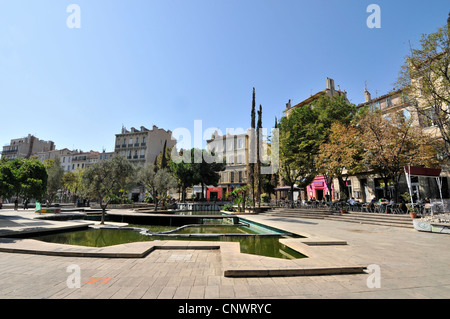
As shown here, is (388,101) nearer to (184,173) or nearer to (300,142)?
(300,142)

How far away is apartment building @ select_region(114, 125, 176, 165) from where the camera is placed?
165ft

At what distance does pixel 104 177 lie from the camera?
15359 millimetres

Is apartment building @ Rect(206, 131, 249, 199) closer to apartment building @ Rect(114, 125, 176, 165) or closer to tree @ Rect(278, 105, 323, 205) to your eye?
apartment building @ Rect(114, 125, 176, 165)

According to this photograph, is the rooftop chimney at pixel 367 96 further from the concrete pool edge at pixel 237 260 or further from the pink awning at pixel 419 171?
the concrete pool edge at pixel 237 260

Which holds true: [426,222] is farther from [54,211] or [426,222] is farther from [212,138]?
[212,138]

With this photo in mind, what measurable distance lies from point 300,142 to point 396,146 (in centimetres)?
930

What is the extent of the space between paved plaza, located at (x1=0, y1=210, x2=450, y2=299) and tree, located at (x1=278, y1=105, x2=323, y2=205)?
16493 millimetres

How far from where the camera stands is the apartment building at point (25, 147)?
61.8 meters

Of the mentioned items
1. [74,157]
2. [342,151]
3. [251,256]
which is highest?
[74,157]

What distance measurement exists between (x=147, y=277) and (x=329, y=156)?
19593mm

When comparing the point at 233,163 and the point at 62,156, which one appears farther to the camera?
the point at 62,156

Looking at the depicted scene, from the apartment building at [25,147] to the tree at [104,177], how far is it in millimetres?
65834

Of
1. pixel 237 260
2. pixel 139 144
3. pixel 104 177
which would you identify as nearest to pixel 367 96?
pixel 237 260
